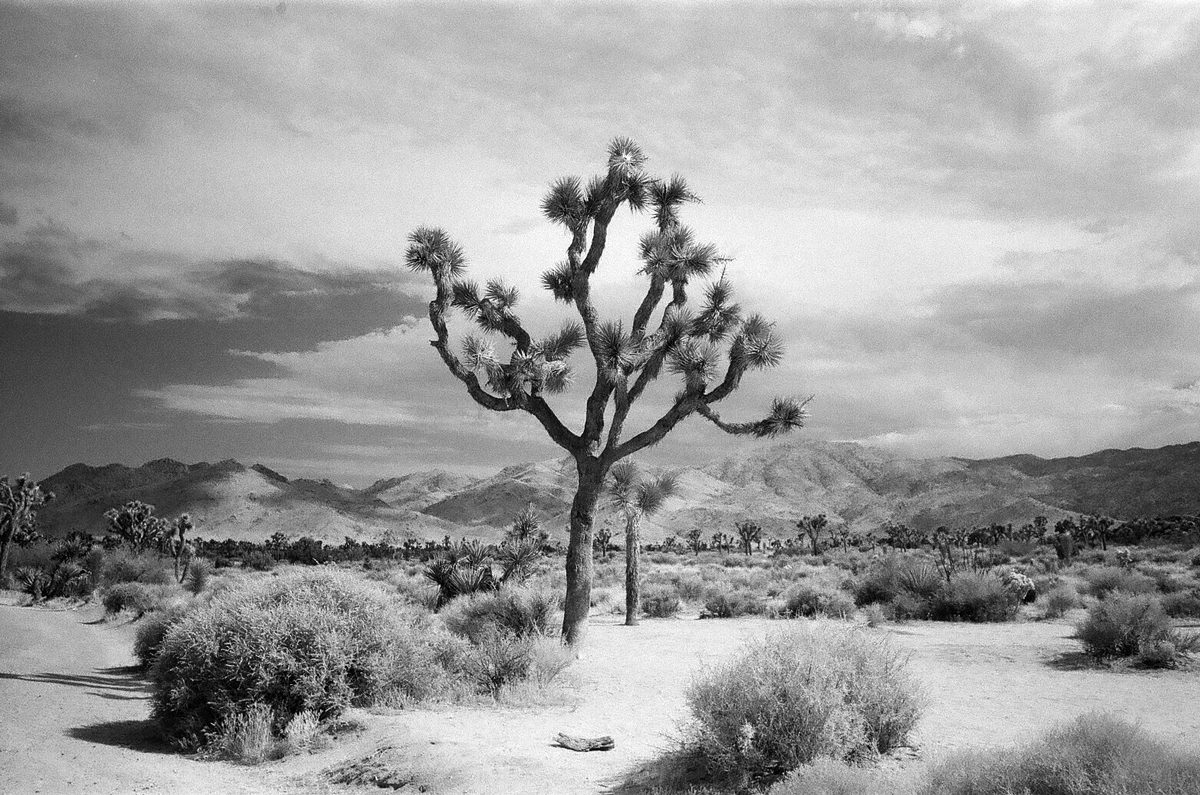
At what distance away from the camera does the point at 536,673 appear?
11609mm

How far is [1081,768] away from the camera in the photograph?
212 inches

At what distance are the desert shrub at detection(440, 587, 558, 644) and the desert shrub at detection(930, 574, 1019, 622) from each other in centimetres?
1048

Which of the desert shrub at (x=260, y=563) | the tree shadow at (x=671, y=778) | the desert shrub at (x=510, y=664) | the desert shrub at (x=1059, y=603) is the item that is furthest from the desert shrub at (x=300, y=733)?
the desert shrub at (x=260, y=563)

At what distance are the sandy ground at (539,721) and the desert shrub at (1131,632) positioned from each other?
0.59m

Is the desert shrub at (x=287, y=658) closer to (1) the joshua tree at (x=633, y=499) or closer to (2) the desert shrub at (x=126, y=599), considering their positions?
(1) the joshua tree at (x=633, y=499)

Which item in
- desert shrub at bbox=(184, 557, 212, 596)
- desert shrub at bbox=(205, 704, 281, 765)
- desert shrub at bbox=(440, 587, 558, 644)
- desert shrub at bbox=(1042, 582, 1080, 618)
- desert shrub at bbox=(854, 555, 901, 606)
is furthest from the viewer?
desert shrub at bbox=(184, 557, 212, 596)

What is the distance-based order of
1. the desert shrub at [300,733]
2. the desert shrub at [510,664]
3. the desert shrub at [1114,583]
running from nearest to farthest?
the desert shrub at [300,733]
the desert shrub at [510,664]
the desert shrub at [1114,583]

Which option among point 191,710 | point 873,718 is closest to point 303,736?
point 191,710

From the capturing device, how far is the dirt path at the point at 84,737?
25.8ft

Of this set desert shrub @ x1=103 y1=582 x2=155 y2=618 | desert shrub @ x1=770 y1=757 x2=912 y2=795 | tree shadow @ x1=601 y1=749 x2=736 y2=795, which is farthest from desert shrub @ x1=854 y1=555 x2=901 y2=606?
desert shrub @ x1=103 y1=582 x2=155 y2=618

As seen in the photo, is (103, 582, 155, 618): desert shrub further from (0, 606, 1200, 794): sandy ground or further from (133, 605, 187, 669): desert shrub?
(133, 605, 187, 669): desert shrub

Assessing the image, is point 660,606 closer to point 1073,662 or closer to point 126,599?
point 1073,662

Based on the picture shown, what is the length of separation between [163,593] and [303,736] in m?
20.6

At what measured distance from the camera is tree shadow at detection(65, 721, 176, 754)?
371 inches
